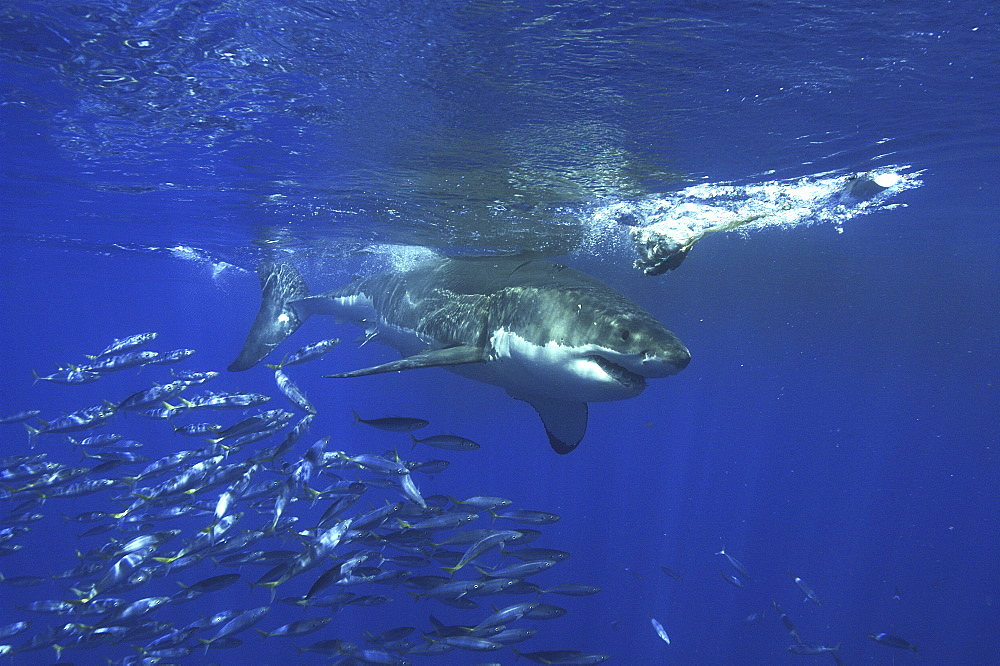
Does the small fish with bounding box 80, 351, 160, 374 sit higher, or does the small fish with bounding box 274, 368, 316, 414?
the small fish with bounding box 80, 351, 160, 374

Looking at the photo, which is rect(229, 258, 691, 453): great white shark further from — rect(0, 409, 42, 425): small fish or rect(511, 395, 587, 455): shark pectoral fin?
rect(0, 409, 42, 425): small fish

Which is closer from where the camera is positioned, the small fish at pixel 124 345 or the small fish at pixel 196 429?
the small fish at pixel 196 429

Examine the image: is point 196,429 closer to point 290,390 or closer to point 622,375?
point 290,390

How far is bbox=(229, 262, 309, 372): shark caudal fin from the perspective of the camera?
1021 centimetres

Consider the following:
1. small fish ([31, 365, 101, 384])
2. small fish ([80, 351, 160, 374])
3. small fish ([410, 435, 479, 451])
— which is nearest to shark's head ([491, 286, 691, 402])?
small fish ([410, 435, 479, 451])

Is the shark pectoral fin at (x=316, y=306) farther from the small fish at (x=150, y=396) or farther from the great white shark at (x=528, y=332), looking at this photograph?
the small fish at (x=150, y=396)

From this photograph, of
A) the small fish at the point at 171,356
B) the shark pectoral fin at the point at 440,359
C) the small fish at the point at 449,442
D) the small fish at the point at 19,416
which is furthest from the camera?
the small fish at the point at 19,416

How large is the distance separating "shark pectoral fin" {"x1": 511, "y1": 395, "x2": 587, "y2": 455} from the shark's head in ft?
2.91

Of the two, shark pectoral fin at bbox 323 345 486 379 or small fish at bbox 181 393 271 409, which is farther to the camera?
small fish at bbox 181 393 271 409

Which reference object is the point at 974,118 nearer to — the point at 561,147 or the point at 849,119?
the point at 849,119

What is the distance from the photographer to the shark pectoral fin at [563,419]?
6574 millimetres

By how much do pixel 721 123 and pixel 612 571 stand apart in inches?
1100

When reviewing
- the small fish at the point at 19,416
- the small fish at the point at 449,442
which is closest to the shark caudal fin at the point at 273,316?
the small fish at the point at 19,416

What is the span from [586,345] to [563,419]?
2.38 metres
